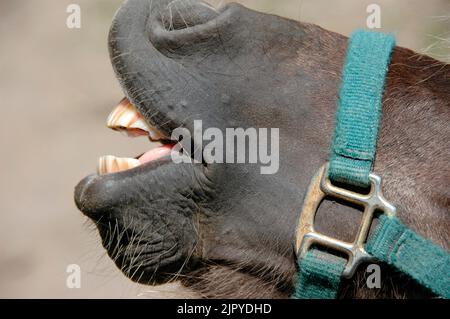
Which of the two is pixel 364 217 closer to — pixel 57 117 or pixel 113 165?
pixel 113 165

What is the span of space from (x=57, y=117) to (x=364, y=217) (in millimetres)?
3788

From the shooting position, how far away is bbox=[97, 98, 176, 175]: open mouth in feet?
5.97

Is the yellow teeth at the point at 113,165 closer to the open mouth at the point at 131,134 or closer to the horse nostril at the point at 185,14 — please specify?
the open mouth at the point at 131,134

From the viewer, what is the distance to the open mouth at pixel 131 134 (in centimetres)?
182

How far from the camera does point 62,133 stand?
5.10 metres

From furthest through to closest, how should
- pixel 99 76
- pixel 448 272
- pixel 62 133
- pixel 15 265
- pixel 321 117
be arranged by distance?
pixel 99 76, pixel 62 133, pixel 15 265, pixel 321 117, pixel 448 272

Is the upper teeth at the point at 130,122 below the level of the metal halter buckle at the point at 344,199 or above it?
above

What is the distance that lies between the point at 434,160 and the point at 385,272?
0.27 meters

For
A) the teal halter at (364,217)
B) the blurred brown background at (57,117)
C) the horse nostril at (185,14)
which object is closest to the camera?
the teal halter at (364,217)

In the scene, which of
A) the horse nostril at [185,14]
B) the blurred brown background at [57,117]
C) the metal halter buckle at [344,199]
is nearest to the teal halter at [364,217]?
the metal halter buckle at [344,199]

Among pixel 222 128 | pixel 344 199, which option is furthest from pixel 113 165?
pixel 344 199

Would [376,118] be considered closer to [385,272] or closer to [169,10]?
[385,272]

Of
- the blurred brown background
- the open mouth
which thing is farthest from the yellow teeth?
the blurred brown background

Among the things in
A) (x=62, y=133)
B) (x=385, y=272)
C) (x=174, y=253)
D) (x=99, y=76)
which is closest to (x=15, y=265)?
(x=62, y=133)
